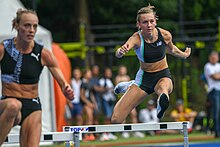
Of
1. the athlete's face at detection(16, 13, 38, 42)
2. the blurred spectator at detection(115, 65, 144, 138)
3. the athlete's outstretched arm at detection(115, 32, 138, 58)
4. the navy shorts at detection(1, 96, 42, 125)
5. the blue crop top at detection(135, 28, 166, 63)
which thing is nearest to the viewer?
the navy shorts at detection(1, 96, 42, 125)

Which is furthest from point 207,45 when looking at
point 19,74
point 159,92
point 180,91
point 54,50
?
point 19,74

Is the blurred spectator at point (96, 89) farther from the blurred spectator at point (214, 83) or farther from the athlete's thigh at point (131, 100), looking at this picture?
the athlete's thigh at point (131, 100)

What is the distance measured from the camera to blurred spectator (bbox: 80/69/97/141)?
19328mm

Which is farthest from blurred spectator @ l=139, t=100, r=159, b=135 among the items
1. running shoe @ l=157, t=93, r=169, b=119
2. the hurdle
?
the hurdle

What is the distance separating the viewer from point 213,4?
26.8 meters

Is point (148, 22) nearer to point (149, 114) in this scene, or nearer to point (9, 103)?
point (9, 103)

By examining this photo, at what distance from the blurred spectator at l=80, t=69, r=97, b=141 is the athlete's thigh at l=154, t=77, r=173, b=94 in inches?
324

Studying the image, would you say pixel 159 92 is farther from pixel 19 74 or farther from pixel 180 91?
pixel 180 91

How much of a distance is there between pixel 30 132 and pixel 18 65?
31.3 inches

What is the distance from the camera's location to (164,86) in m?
11.0

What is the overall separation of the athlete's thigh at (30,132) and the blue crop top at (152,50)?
2212 mm

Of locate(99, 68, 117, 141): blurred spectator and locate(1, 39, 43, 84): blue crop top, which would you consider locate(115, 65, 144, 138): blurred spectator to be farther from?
locate(1, 39, 43, 84): blue crop top

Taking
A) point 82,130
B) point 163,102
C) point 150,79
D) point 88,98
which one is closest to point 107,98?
point 88,98

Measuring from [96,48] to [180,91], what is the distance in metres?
2.70
